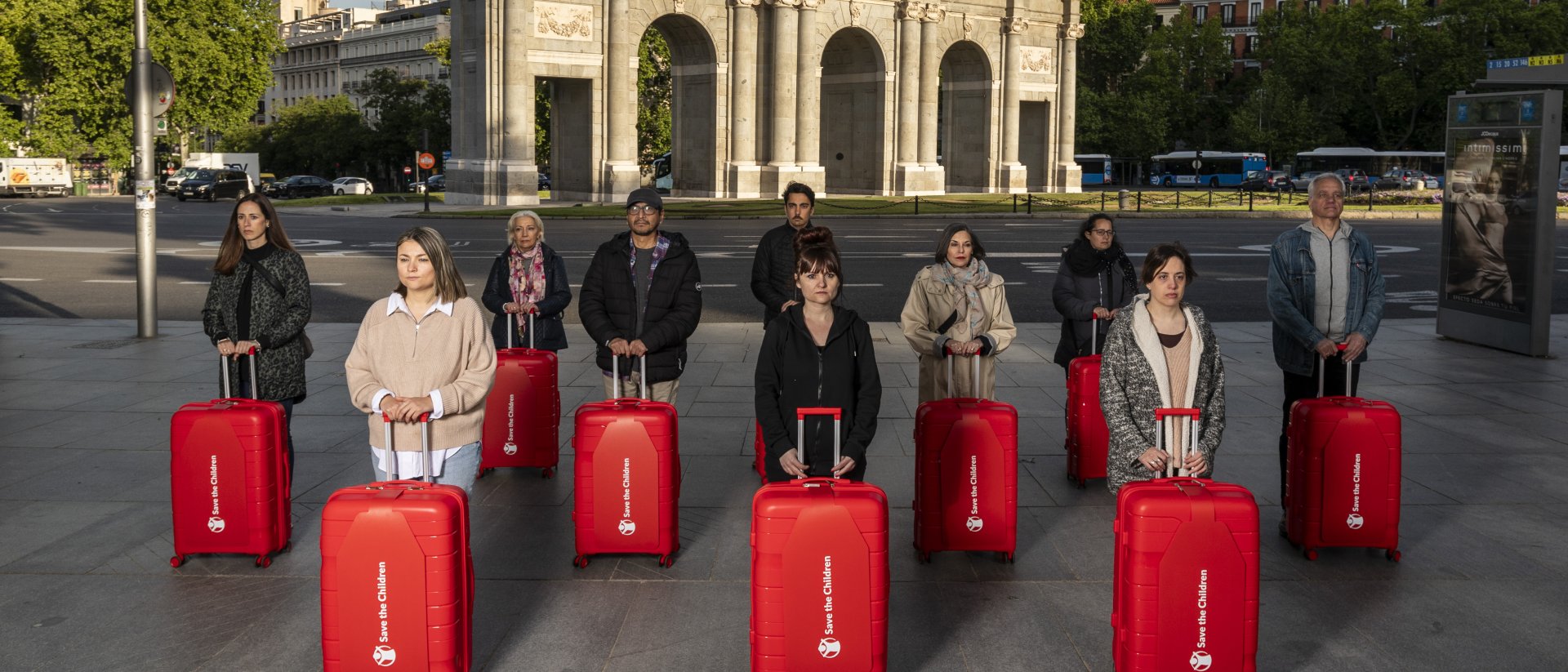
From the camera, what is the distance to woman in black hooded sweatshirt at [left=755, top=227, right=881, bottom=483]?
562 centimetres

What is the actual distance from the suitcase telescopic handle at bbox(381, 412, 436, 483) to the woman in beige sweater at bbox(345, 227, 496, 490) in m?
0.03

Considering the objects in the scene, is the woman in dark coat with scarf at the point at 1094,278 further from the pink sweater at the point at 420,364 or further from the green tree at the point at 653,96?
the green tree at the point at 653,96

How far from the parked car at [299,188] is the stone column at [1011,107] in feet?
119

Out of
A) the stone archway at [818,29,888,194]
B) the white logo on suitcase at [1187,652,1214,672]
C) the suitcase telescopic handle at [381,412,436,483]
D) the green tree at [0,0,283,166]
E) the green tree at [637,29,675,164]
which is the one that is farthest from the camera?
the green tree at [637,29,675,164]

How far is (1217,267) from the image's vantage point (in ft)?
80.4

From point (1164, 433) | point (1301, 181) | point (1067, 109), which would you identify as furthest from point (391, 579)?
point (1301, 181)

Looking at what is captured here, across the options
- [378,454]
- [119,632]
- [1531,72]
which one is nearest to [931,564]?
[378,454]

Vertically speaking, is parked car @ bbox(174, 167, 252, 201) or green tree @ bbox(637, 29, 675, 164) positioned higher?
green tree @ bbox(637, 29, 675, 164)

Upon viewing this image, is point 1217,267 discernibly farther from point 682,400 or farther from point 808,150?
point 808,150

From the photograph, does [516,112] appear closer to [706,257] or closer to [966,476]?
[706,257]

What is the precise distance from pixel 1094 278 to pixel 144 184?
11016mm

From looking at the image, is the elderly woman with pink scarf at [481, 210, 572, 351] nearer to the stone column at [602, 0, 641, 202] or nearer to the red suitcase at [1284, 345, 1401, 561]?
the red suitcase at [1284, 345, 1401, 561]

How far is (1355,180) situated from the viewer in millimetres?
75875

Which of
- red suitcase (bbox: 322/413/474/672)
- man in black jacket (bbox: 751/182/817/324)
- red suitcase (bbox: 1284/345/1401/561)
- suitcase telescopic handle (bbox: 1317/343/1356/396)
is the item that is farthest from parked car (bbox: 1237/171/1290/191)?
red suitcase (bbox: 322/413/474/672)
